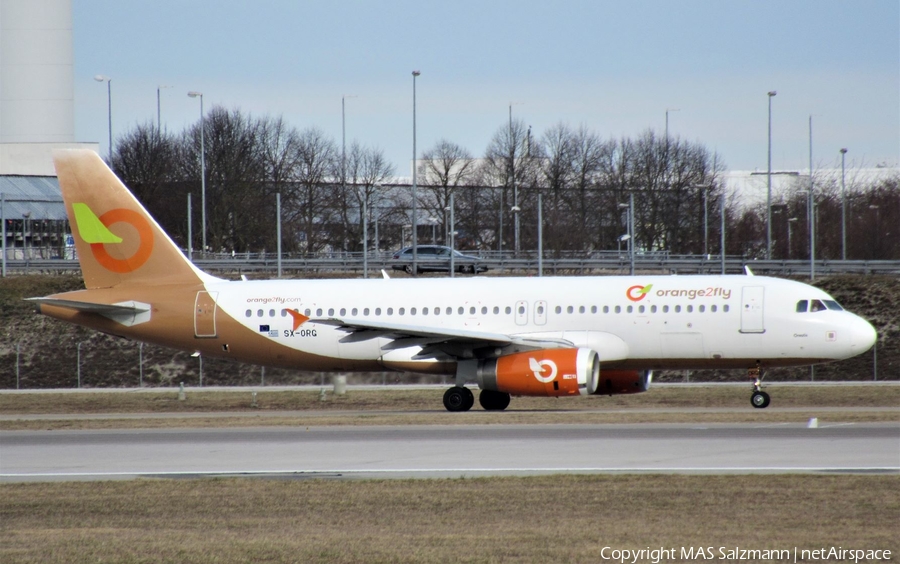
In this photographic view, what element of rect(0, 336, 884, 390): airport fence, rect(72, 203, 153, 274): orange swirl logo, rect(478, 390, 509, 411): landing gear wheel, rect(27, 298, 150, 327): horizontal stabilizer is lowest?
rect(0, 336, 884, 390): airport fence

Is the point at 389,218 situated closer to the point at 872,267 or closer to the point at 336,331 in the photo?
the point at 872,267

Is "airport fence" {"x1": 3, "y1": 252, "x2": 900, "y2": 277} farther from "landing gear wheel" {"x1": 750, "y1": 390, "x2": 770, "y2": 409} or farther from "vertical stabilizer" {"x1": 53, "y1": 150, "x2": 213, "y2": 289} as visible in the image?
"landing gear wheel" {"x1": 750, "y1": 390, "x2": 770, "y2": 409}

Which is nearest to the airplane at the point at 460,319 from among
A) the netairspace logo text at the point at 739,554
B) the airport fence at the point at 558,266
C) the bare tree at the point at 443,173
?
the netairspace logo text at the point at 739,554

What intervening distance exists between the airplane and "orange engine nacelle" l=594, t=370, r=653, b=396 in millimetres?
31

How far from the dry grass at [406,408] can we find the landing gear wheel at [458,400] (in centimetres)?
38

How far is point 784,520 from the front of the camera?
496 inches

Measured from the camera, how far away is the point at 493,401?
100 feet

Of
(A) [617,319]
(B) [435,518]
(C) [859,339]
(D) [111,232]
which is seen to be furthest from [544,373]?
(B) [435,518]

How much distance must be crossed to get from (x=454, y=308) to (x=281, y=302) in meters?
4.84

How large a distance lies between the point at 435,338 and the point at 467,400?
1987mm

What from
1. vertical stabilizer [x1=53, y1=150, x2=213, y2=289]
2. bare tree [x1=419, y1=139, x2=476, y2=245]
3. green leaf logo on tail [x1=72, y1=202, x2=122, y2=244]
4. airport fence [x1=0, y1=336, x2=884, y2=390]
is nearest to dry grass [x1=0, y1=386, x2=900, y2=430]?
vertical stabilizer [x1=53, y1=150, x2=213, y2=289]

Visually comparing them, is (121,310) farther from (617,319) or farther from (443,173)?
(443,173)

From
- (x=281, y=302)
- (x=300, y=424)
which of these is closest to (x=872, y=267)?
(x=281, y=302)

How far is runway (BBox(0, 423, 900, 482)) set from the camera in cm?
1725
